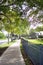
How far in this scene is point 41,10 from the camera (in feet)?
73.7

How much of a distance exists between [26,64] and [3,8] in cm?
948

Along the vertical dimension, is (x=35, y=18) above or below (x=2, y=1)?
below

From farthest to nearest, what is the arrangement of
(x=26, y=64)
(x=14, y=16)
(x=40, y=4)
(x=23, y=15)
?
1. (x=14, y=16)
2. (x=23, y=15)
3. (x=40, y=4)
4. (x=26, y=64)

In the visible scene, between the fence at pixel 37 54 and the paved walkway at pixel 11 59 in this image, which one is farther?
the paved walkway at pixel 11 59

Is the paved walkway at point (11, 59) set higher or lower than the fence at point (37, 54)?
lower

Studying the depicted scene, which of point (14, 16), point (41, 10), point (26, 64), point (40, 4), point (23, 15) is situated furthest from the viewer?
point (14, 16)

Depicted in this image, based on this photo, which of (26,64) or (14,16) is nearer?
(26,64)

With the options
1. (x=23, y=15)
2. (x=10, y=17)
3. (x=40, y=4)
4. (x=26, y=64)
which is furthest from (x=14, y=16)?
(x=26, y=64)

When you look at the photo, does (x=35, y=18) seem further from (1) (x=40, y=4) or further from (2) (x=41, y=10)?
(1) (x=40, y=4)

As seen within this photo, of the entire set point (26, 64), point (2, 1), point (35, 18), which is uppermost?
point (2, 1)

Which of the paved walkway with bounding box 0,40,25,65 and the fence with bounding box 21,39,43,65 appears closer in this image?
the fence with bounding box 21,39,43,65

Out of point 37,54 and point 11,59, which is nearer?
point 37,54

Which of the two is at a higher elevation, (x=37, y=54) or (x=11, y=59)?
(x=37, y=54)

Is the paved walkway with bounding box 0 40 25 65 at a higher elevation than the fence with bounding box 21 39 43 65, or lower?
lower
